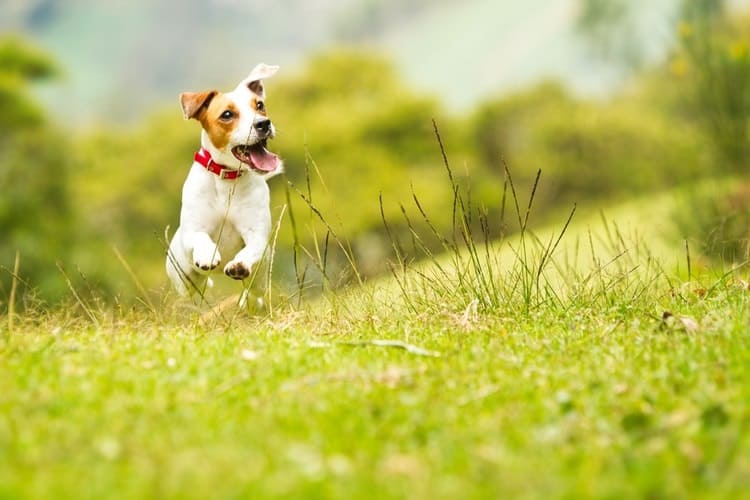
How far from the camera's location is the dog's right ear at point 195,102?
6605 mm

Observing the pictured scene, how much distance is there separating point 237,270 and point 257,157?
2.78ft

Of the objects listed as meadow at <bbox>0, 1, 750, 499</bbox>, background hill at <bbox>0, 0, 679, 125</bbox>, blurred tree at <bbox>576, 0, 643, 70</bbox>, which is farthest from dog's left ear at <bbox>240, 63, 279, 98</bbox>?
blurred tree at <bbox>576, 0, 643, 70</bbox>

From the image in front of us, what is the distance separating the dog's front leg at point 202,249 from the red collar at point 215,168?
0.45 metres

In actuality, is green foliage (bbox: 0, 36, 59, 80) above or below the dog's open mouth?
above

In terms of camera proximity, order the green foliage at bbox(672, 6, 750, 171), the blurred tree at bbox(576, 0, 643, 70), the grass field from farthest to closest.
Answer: the blurred tree at bbox(576, 0, 643, 70) → the green foliage at bbox(672, 6, 750, 171) → the grass field

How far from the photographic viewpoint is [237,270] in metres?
6.14

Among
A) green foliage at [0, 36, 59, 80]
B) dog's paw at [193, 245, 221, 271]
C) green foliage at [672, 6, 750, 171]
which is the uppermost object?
green foliage at [0, 36, 59, 80]

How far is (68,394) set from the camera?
4082mm

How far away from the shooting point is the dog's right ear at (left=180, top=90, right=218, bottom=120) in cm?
661

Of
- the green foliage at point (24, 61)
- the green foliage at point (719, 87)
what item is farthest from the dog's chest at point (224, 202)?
the green foliage at point (24, 61)

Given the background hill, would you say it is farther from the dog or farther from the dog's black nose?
the dog's black nose

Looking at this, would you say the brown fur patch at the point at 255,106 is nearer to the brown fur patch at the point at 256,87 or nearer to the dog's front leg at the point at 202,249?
the brown fur patch at the point at 256,87

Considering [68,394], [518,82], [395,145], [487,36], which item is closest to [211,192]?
[68,394]

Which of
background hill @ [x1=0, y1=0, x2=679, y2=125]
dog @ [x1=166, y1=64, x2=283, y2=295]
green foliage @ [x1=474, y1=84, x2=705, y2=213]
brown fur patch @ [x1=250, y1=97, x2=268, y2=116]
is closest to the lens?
dog @ [x1=166, y1=64, x2=283, y2=295]
